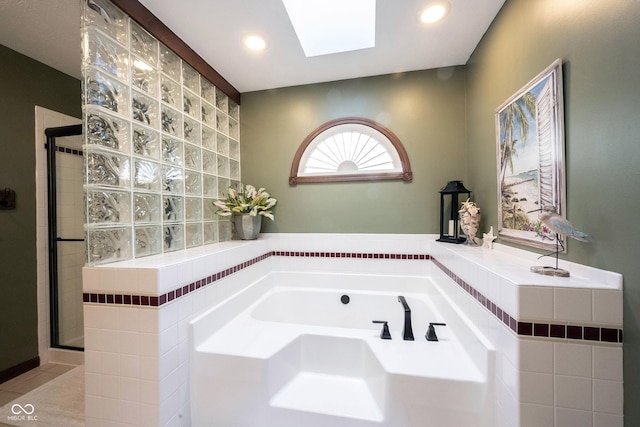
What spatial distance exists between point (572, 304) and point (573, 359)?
0.61ft

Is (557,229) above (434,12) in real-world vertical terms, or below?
below

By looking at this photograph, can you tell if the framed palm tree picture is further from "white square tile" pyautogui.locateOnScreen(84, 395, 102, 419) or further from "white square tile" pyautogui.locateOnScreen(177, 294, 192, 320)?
"white square tile" pyautogui.locateOnScreen(84, 395, 102, 419)

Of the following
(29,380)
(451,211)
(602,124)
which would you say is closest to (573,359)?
(602,124)

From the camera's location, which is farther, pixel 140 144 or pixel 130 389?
pixel 140 144

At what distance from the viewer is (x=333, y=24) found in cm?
163

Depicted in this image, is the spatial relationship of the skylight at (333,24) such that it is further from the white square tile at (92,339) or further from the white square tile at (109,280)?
the white square tile at (92,339)

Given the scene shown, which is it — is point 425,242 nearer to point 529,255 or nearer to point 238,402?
point 529,255

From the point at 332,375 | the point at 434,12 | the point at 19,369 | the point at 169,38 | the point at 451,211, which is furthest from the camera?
the point at 451,211

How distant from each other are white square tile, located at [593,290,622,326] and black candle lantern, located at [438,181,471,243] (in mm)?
1008

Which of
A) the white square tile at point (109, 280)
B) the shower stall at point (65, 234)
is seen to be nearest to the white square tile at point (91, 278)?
the white square tile at point (109, 280)

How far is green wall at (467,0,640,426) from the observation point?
0.72 metres

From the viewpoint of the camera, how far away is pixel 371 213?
83.7 inches

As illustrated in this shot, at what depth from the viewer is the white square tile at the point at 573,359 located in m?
0.78

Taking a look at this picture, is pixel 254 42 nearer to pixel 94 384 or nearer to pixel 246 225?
pixel 246 225
